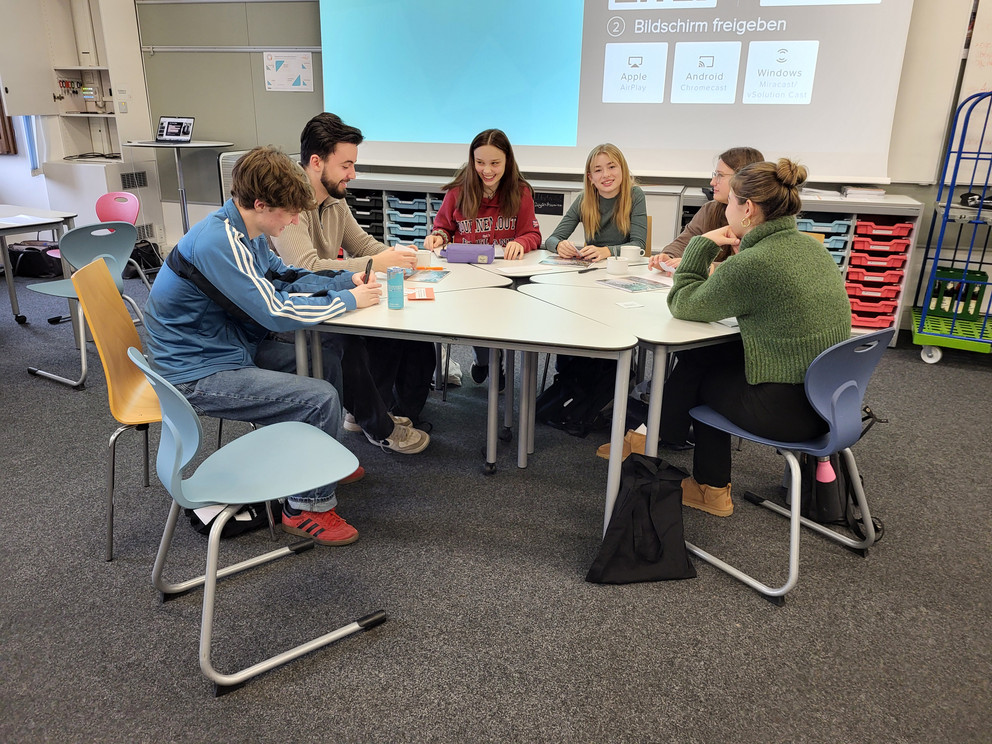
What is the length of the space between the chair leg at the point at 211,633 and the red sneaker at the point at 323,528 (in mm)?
367

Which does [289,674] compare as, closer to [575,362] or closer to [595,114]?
[575,362]

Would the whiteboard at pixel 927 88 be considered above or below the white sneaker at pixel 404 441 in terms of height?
above

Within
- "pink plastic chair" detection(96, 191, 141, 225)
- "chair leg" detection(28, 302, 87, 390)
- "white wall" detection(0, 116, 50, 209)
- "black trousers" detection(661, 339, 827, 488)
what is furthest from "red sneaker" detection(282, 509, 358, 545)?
"white wall" detection(0, 116, 50, 209)

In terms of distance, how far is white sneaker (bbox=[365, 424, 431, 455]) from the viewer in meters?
2.73

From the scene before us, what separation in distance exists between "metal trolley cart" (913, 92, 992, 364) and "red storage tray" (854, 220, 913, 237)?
0.48 feet

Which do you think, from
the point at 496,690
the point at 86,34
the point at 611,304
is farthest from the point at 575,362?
the point at 86,34

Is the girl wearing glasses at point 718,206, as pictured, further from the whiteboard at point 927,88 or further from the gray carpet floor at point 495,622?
the whiteboard at point 927,88

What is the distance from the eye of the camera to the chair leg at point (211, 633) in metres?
1.48

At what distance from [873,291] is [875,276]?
0.30 feet

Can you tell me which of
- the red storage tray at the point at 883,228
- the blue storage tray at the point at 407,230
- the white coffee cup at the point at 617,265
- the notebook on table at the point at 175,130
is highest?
the notebook on table at the point at 175,130

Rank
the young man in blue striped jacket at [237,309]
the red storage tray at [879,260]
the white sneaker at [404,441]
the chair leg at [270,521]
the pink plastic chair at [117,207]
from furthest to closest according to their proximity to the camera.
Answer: the red storage tray at [879,260]
the pink plastic chair at [117,207]
the white sneaker at [404,441]
the chair leg at [270,521]
the young man in blue striped jacket at [237,309]

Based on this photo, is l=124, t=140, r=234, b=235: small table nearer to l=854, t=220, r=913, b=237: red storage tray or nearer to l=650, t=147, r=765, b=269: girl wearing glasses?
l=650, t=147, r=765, b=269: girl wearing glasses

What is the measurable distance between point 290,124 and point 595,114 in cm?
247

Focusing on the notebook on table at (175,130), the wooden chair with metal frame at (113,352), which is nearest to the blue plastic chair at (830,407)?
the wooden chair with metal frame at (113,352)
